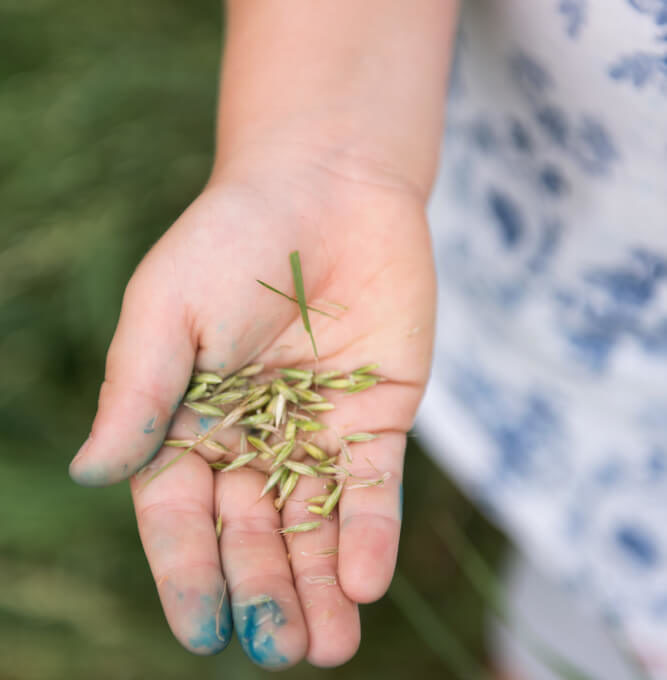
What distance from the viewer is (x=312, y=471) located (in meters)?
1.36

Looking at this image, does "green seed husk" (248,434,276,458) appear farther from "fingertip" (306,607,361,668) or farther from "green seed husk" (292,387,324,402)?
"fingertip" (306,607,361,668)

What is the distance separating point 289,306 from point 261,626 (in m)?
0.60

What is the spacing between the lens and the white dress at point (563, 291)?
1451mm

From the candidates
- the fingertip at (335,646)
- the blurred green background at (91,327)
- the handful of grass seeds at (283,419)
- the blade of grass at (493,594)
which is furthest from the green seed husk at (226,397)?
the blurred green background at (91,327)

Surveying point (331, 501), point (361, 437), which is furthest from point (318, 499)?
point (361, 437)

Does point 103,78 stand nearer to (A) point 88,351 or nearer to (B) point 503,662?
(A) point 88,351

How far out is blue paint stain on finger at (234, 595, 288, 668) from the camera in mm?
1129

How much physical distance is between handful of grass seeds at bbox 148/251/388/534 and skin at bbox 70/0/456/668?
0.08 ft

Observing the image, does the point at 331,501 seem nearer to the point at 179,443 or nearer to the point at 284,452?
the point at 284,452

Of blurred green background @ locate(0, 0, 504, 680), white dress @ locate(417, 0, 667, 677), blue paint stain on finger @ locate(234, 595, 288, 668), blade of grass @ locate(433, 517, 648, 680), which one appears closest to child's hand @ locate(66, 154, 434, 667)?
blue paint stain on finger @ locate(234, 595, 288, 668)

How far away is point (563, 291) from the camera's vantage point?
184 cm

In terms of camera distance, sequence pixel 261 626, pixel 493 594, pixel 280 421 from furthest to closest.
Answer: pixel 493 594 → pixel 280 421 → pixel 261 626

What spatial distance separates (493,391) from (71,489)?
1341 millimetres

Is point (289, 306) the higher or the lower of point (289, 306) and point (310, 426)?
the higher
